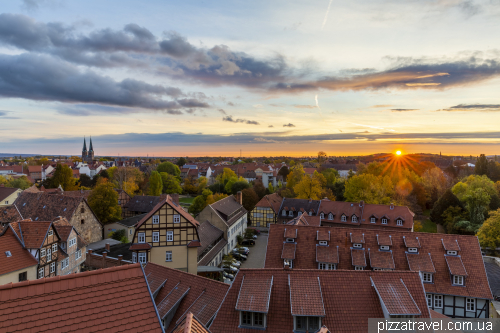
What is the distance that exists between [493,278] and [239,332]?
26828mm

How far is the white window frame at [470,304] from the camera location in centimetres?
2127

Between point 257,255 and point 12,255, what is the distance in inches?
1044

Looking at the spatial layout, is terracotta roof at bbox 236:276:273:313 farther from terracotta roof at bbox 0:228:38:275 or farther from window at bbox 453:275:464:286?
terracotta roof at bbox 0:228:38:275

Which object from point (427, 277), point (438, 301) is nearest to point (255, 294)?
point (427, 277)

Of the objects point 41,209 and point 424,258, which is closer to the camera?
point 424,258

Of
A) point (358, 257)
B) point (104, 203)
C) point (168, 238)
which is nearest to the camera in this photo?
point (358, 257)

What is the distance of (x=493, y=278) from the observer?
26891 millimetres

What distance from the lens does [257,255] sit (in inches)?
1554

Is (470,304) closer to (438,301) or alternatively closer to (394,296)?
(438,301)

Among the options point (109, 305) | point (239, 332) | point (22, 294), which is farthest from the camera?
point (239, 332)

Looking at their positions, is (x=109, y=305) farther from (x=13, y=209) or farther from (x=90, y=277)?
(x=13, y=209)

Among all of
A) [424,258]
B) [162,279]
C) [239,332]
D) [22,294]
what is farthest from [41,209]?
[424,258]

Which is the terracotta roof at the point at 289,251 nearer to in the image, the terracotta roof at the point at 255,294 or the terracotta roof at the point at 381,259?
the terracotta roof at the point at 381,259

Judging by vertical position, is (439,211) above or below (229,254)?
above
